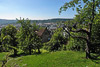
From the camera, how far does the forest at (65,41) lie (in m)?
9.17

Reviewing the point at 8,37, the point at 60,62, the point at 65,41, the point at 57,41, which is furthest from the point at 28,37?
the point at 60,62

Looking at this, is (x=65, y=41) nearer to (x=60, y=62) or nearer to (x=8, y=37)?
(x=8, y=37)

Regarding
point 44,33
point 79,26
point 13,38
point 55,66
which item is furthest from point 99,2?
point 44,33

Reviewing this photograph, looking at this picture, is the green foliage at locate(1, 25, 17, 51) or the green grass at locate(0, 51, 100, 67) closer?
the green grass at locate(0, 51, 100, 67)

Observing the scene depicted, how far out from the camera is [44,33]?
173ft

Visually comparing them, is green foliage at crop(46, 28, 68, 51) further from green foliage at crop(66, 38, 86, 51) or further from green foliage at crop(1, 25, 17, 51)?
green foliage at crop(1, 25, 17, 51)

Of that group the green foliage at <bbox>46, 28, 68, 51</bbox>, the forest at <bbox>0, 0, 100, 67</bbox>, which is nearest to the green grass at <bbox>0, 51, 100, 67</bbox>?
the forest at <bbox>0, 0, 100, 67</bbox>

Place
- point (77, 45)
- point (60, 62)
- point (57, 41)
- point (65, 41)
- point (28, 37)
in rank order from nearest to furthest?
point (60, 62) → point (77, 45) → point (28, 37) → point (57, 41) → point (65, 41)

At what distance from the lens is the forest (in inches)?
361

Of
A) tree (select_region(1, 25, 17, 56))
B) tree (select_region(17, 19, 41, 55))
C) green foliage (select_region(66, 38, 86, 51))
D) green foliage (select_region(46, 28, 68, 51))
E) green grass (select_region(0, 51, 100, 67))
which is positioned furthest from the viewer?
tree (select_region(1, 25, 17, 56))

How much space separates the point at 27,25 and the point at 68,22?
15559 millimetres

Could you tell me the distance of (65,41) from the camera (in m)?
26.5

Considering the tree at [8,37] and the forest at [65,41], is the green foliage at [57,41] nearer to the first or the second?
the forest at [65,41]

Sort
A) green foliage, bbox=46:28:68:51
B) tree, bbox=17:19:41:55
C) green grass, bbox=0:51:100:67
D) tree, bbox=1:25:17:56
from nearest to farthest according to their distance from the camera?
1. green grass, bbox=0:51:100:67
2. tree, bbox=17:19:41:55
3. green foliage, bbox=46:28:68:51
4. tree, bbox=1:25:17:56
